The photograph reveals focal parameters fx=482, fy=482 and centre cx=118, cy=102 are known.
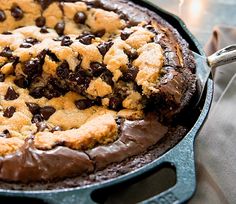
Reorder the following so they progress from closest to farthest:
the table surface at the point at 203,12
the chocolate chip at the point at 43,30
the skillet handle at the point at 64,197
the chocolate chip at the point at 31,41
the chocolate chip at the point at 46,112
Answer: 1. the skillet handle at the point at 64,197
2. the chocolate chip at the point at 46,112
3. the chocolate chip at the point at 31,41
4. the chocolate chip at the point at 43,30
5. the table surface at the point at 203,12

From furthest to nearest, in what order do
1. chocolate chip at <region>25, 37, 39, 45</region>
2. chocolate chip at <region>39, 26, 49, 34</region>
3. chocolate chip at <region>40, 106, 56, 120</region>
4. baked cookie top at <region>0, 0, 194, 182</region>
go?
chocolate chip at <region>39, 26, 49, 34</region> → chocolate chip at <region>25, 37, 39, 45</region> → chocolate chip at <region>40, 106, 56, 120</region> → baked cookie top at <region>0, 0, 194, 182</region>

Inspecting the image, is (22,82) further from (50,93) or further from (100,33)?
(100,33)

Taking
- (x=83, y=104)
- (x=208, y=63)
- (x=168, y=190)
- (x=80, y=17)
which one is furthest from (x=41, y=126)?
(x=208, y=63)

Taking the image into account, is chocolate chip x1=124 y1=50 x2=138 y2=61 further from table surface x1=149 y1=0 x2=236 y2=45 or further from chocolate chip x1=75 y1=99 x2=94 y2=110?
table surface x1=149 y1=0 x2=236 y2=45

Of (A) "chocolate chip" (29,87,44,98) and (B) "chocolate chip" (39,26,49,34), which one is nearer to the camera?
(A) "chocolate chip" (29,87,44,98)

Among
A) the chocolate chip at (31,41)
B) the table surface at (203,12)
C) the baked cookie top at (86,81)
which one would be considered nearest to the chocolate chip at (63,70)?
the baked cookie top at (86,81)

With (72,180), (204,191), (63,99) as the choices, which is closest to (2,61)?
(63,99)

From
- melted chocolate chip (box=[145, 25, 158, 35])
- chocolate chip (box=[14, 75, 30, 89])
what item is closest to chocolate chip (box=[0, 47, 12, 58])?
chocolate chip (box=[14, 75, 30, 89])

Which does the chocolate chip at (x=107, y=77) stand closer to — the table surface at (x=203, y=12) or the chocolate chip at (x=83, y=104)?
the chocolate chip at (x=83, y=104)
